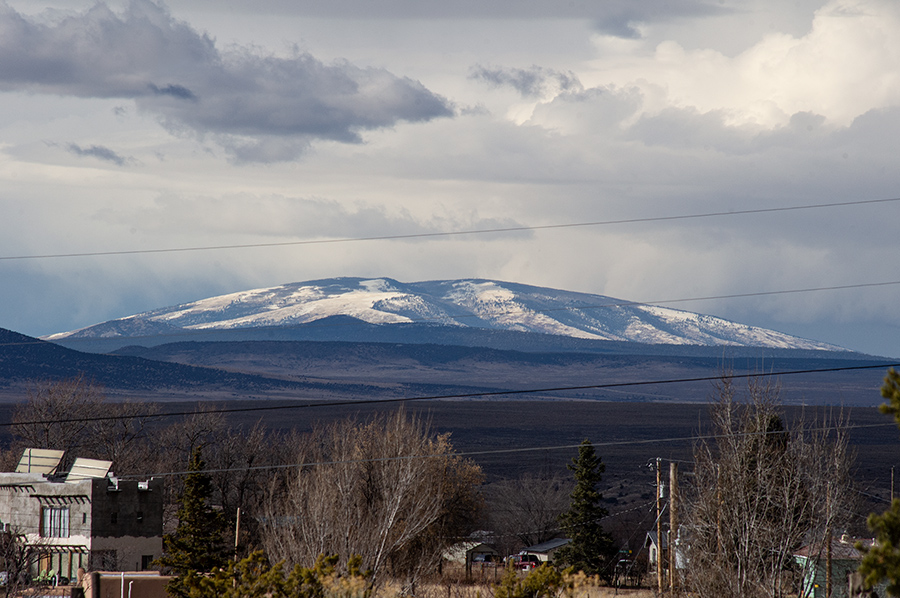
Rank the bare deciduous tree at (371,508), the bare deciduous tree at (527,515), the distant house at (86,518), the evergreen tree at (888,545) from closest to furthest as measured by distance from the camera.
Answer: the evergreen tree at (888,545), the bare deciduous tree at (371,508), the distant house at (86,518), the bare deciduous tree at (527,515)

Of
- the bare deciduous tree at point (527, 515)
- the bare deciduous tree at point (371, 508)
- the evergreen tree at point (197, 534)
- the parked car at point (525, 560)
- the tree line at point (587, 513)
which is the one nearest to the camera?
the tree line at point (587, 513)

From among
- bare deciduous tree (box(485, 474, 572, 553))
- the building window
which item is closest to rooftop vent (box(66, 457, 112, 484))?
the building window

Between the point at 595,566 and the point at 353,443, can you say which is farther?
the point at 595,566

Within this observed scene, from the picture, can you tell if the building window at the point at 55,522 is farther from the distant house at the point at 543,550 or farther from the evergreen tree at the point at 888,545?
the evergreen tree at the point at 888,545

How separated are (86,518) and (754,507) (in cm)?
3299

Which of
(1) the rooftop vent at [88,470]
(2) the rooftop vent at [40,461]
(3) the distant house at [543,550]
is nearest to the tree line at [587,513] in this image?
(1) the rooftop vent at [88,470]

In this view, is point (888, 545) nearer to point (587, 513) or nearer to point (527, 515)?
point (587, 513)

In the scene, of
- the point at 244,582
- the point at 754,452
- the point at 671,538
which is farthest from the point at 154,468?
the point at 244,582

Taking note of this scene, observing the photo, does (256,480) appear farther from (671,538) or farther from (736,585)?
(736,585)

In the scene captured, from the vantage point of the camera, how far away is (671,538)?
35656mm

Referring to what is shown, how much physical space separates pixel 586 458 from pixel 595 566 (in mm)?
6200

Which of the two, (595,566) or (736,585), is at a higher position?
(736,585)

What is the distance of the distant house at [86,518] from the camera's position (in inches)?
1924

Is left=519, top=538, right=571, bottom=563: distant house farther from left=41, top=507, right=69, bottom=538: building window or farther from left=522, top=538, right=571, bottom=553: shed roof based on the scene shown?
left=41, top=507, right=69, bottom=538: building window
